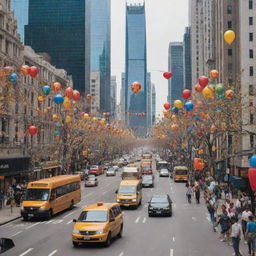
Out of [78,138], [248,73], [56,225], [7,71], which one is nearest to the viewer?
[56,225]

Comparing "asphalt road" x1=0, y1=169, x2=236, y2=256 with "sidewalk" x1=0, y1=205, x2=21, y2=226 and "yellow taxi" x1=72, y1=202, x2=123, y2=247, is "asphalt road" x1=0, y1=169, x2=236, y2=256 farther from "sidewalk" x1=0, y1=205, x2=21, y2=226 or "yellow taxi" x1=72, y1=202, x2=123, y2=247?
"sidewalk" x1=0, y1=205, x2=21, y2=226

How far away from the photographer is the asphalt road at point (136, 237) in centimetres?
1645

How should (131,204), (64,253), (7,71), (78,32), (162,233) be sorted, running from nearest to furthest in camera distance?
(64,253) < (162,233) < (7,71) < (131,204) < (78,32)

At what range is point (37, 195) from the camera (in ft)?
83.8

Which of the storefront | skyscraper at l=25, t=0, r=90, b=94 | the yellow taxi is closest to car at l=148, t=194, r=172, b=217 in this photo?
the yellow taxi

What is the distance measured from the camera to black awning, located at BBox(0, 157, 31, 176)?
35656 mm

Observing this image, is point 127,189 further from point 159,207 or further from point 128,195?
point 159,207

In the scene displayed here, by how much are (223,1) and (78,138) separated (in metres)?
42.7

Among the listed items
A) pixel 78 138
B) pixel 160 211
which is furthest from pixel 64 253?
pixel 78 138

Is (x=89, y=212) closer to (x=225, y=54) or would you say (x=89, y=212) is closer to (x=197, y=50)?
(x=225, y=54)

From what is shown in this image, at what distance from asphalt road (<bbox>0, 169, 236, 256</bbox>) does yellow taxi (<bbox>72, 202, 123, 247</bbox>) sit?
1.48ft

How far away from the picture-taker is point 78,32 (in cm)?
17138

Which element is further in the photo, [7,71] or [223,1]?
[223,1]

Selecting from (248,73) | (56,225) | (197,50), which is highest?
(197,50)
